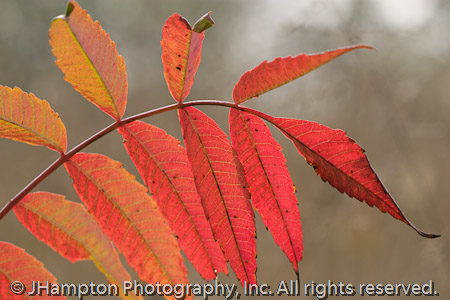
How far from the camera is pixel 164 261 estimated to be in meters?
0.34

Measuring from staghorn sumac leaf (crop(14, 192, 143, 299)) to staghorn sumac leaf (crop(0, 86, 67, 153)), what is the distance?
0.15ft

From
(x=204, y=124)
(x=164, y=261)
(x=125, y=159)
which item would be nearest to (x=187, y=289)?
(x=164, y=261)

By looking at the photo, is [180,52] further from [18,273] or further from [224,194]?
[18,273]

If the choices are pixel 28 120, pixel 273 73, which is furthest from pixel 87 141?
pixel 273 73

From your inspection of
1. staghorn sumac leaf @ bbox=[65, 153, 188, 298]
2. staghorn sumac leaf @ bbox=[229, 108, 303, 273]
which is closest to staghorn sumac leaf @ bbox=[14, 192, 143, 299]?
staghorn sumac leaf @ bbox=[65, 153, 188, 298]

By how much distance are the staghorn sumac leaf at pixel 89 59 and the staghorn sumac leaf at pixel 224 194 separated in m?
0.06

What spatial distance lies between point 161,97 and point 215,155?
2.37 meters

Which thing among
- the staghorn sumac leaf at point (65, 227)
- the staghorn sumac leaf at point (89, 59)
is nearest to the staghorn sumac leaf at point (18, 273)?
the staghorn sumac leaf at point (65, 227)

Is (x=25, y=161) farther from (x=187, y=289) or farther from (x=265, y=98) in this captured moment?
(x=187, y=289)

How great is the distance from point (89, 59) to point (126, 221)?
5.1 inches

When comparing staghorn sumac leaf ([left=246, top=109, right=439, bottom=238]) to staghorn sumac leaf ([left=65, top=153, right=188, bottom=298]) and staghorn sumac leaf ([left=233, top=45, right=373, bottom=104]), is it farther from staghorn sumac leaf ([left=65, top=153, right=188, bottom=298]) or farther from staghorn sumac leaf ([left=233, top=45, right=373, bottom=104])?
staghorn sumac leaf ([left=65, top=153, right=188, bottom=298])

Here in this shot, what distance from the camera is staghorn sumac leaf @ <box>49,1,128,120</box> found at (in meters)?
0.29

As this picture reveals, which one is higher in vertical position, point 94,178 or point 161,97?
point 161,97

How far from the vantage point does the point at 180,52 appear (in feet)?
1.07
